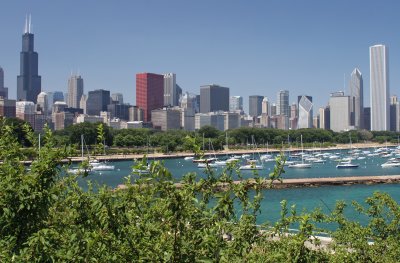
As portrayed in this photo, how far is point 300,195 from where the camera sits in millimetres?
57406

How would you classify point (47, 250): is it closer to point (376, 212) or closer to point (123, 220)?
point (123, 220)

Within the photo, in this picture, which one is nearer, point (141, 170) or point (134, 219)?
point (141, 170)

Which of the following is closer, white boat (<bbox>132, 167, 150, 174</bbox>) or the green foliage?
white boat (<bbox>132, 167, 150, 174</bbox>)

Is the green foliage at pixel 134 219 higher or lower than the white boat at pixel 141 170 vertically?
lower

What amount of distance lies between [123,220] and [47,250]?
102 centimetres

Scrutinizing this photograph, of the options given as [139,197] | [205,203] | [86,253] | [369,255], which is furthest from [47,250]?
[369,255]

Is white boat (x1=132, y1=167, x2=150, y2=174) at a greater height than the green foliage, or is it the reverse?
white boat (x1=132, y1=167, x2=150, y2=174)

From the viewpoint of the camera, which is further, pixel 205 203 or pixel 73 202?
pixel 73 202

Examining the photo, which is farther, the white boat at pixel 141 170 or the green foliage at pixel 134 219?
the green foliage at pixel 134 219

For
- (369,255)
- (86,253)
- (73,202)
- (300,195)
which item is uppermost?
(73,202)

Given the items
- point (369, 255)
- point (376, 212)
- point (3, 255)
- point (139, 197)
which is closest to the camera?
point (3, 255)

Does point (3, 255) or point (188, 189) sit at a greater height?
point (188, 189)

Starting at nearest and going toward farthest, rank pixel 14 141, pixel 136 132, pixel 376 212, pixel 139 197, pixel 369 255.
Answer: pixel 139 197, pixel 14 141, pixel 369 255, pixel 376 212, pixel 136 132

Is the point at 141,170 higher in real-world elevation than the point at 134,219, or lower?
higher
